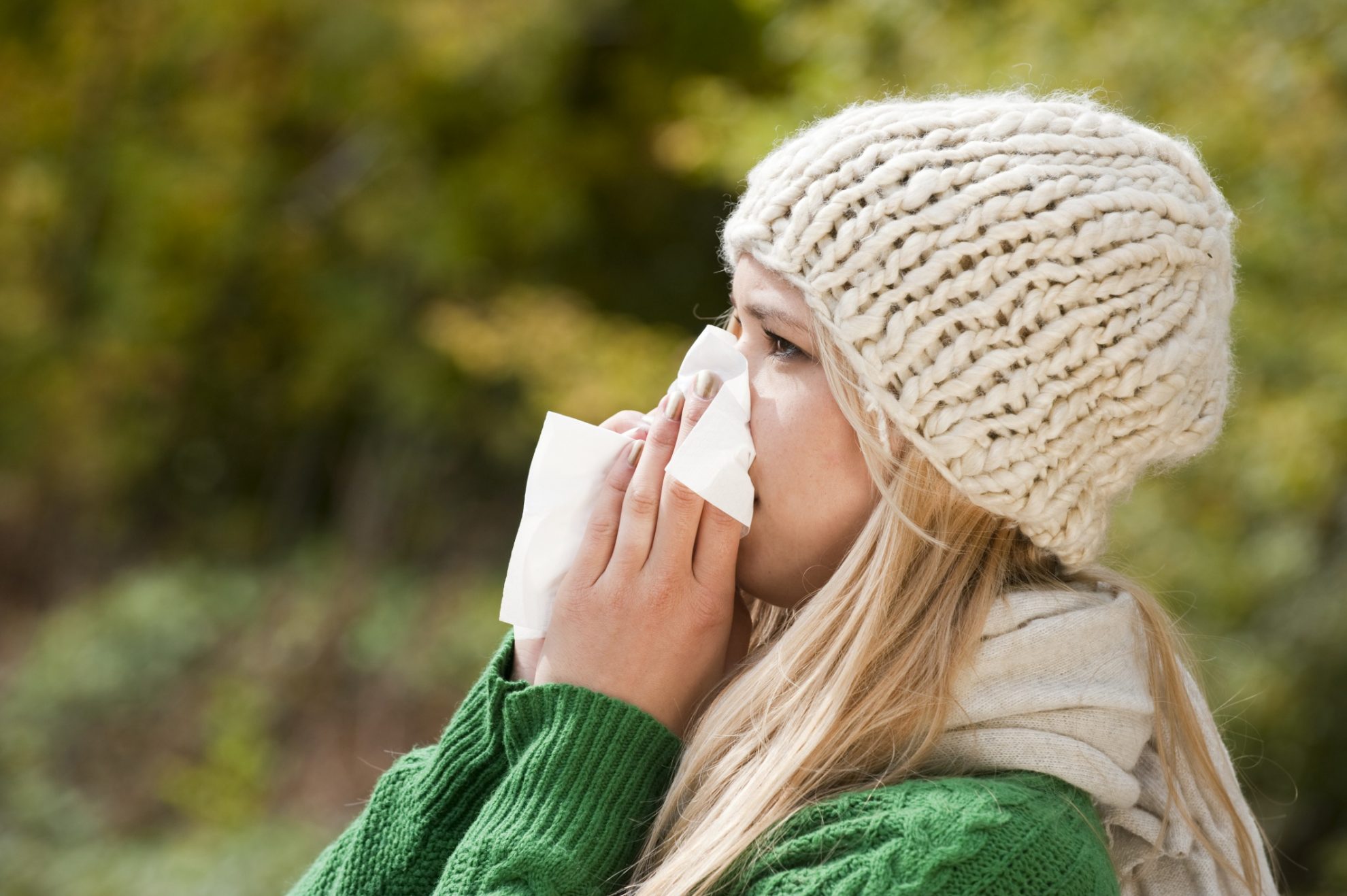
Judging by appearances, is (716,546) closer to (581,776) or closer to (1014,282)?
(581,776)

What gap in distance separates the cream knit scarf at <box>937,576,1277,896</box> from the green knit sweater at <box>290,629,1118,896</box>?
0.05 m

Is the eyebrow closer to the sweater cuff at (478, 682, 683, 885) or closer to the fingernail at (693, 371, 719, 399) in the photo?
the fingernail at (693, 371, 719, 399)

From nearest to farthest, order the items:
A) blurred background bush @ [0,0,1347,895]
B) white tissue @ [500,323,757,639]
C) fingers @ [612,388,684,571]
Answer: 1. fingers @ [612,388,684,571]
2. white tissue @ [500,323,757,639]
3. blurred background bush @ [0,0,1347,895]

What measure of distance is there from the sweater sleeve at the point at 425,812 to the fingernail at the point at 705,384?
0.53m

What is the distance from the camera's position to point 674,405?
1.87 m

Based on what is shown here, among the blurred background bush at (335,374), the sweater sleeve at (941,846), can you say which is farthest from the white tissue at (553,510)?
the blurred background bush at (335,374)

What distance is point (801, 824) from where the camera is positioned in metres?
1.57

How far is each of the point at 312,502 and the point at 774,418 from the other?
8339 millimetres

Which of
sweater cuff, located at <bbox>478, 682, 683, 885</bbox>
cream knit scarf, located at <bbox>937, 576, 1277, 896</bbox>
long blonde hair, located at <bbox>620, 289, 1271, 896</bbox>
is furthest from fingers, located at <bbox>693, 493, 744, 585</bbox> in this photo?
cream knit scarf, located at <bbox>937, 576, 1277, 896</bbox>

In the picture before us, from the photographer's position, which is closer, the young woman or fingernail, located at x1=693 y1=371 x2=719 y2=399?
the young woman

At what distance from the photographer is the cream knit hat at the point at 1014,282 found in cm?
158

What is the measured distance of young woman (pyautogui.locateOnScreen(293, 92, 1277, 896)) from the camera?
1.58 metres

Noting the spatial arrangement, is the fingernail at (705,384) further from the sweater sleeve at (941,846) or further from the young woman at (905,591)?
the sweater sleeve at (941,846)

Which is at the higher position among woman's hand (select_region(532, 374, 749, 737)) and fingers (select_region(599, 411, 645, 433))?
fingers (select_region(599, 411, 645, 433))
